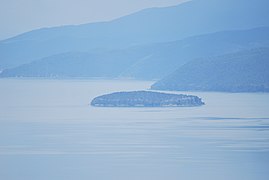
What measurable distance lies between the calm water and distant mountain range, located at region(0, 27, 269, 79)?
2071 inches

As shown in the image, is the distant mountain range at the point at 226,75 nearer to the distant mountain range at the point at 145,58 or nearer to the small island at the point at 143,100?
the small island at the point at 143,100

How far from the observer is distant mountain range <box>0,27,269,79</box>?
3718 inches

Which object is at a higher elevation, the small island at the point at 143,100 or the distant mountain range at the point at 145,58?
the distant mountain range at the point at 145,58

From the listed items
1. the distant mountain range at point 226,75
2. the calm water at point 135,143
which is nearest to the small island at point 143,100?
the calm water at point 135,143

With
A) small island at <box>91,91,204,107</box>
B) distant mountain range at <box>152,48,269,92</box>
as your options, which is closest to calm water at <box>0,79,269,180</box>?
small island at <box>91,91,204,107</box>

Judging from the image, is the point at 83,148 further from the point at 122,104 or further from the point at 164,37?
the point at 164,37

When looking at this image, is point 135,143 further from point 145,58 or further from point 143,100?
point 145,58

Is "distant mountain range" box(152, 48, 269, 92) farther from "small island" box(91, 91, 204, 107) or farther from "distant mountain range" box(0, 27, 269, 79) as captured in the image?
"distant mountain range" box(0, 27, 269, 79)

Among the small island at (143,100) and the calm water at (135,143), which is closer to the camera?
the calm water at (135,143)

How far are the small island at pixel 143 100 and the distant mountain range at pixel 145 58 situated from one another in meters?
45.6

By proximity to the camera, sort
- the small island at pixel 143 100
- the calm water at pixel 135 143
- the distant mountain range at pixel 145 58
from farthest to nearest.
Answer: the distant mountain range at pixel 145 58 → the small island at pixel 143 100 → the calm water at pixel 135 143

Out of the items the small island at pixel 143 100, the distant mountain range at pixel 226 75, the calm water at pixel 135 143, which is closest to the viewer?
the calm water at pixel 135 143

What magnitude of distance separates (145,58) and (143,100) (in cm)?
5926

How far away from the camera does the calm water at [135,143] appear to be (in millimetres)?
20922
